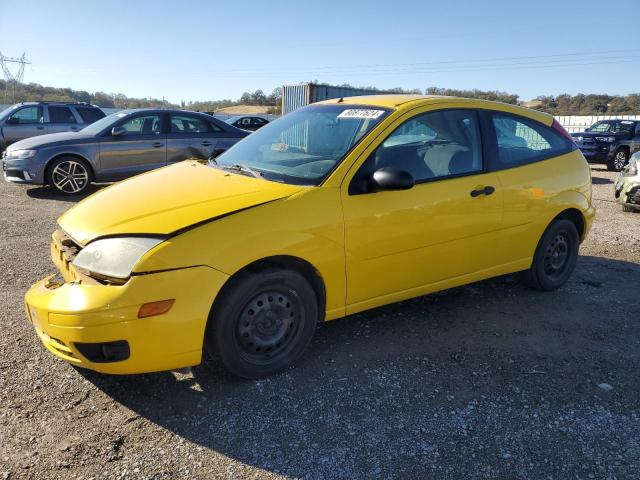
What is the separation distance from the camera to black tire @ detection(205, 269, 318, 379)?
2889 mm

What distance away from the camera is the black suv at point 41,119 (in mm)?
13555

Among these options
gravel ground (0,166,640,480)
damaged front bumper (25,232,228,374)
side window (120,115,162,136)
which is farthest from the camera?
side window (120,115,162,136)

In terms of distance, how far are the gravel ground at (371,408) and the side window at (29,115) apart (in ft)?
36.7

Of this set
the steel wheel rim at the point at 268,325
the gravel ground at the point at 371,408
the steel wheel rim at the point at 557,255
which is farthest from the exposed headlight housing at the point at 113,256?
the steel wheel rim at the point at 557,255

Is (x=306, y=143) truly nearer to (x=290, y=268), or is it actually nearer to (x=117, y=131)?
(x=290, y=268)

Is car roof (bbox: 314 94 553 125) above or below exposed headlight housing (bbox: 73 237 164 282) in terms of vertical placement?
above

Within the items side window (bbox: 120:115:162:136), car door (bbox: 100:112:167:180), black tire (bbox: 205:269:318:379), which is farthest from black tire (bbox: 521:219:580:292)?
side window (bbox: 120:115:162:136)

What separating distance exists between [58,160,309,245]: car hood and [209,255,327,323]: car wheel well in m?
0.35

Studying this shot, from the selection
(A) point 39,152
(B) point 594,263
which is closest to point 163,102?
(A) point 39,152

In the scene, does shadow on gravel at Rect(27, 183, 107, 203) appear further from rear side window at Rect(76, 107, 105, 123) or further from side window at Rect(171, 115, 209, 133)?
rear side window at Rect(76, 107, 105, 123)

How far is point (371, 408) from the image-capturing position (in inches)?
114

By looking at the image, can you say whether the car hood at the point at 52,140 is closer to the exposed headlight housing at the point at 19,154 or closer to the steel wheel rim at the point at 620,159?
the exposed headlight housing at the point at 19,154

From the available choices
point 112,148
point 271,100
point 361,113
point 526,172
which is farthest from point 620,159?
point 271,100

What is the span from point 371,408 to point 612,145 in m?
15.9
